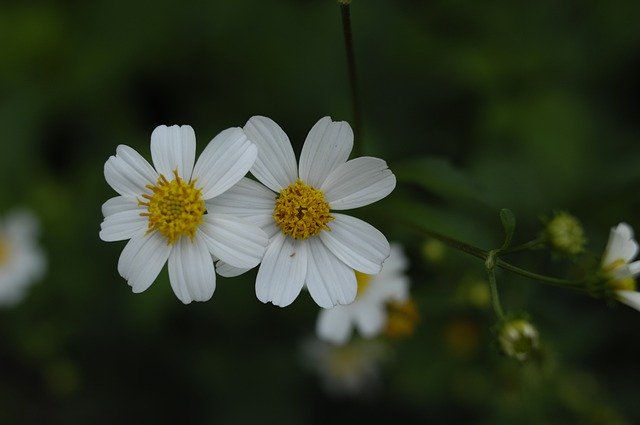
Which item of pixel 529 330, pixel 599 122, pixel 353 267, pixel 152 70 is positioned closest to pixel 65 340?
pixel 152 70

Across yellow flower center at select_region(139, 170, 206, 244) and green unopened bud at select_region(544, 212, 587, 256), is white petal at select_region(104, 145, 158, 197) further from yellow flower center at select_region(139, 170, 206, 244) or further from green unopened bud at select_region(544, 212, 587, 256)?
green unopened bud at select_region(544, 212, 587, 256)

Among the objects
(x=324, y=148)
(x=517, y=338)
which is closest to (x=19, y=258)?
(x=324, y=148)

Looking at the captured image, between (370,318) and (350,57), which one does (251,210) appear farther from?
(370,318)

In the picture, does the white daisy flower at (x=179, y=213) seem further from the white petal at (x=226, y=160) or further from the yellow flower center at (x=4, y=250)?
the yellow flower center at (x=4, y=250)

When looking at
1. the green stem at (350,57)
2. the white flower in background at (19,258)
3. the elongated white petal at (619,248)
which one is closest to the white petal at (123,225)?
the green stem at (350,57)

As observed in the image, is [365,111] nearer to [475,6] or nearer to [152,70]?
[475,6]

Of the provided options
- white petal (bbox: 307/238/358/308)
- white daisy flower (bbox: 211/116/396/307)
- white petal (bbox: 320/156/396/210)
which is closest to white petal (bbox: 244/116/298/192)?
white daisy flower (bbox: 211/116/396/307)
